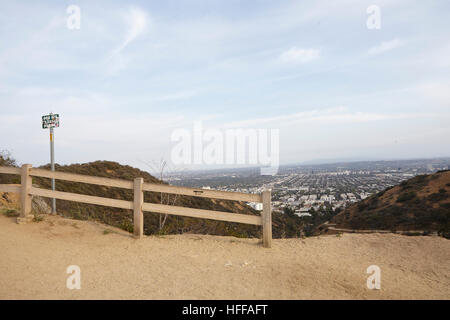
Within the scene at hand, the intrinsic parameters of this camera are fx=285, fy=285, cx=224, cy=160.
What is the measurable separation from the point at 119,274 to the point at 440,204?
2335 centimetres

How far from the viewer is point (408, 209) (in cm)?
2056

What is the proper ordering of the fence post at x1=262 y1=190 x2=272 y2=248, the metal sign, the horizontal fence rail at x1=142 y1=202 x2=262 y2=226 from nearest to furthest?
the fence post at x1=262 y1=190 x2=272 y2=248
the horizontal fence rail at x1=142 y1=202 x2=262 y2=226
the metal sign

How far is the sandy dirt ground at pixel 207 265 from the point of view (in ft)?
12.0

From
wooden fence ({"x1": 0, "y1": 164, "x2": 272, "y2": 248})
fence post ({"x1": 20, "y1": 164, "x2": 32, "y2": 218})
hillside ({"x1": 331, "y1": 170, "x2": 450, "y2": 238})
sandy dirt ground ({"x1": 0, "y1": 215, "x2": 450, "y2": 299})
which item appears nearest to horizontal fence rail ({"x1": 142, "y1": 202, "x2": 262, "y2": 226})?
wooden fence ({"x1": 0, "y1": 164, "x2": 272, "y2": 248})

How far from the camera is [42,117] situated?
21.9 ft

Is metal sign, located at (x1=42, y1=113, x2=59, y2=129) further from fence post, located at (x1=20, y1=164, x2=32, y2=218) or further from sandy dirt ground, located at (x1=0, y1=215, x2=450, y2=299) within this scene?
sandy dirt ground, located at (x1=0, y1=215, x2=450, y2=299)

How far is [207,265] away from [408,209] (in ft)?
68.9

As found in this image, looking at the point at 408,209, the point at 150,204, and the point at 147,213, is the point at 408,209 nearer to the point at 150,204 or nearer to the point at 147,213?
the point at 147,213

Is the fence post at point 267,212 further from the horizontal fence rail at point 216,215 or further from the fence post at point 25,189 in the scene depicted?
the fence post at point 25,189

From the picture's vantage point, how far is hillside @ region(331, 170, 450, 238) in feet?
57.8

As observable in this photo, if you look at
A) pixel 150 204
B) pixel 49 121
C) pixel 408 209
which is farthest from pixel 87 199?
pixel 408 209

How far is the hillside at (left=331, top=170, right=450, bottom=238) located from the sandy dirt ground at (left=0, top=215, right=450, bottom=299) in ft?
41.2

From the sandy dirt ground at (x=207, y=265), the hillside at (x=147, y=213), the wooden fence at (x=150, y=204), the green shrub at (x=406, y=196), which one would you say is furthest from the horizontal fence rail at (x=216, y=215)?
the green shrub at (x=406, y=196)
